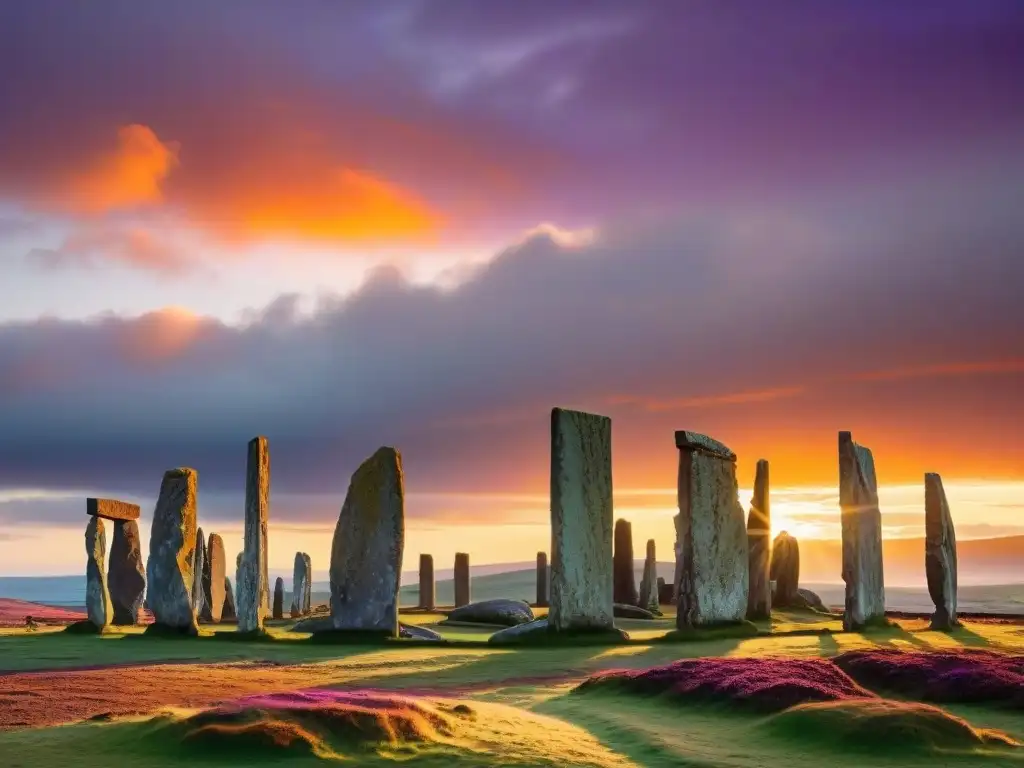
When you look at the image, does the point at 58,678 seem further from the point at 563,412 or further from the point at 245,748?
the point at 563,412

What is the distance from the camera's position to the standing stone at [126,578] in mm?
29891

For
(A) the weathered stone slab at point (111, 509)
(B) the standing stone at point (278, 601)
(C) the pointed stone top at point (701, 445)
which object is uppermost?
(C) the pointed stone top at point (701, 445)

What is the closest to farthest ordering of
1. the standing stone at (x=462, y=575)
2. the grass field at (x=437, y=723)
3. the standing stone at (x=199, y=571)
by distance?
the grass field at (x=437, y=723) → the standing stone at (x=199, y=571) → the standing stone at (x=462, y=575)

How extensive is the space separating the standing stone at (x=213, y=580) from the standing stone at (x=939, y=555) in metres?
22.5

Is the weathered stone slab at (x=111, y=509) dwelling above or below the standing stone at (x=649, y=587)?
above

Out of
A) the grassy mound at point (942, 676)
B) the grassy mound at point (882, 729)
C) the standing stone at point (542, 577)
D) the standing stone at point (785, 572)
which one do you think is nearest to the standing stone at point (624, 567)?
the standing stone at point (785, 572)


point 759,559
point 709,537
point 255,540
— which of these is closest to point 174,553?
point 255,540

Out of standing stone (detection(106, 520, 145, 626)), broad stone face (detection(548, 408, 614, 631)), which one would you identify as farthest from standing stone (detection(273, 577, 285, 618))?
broad stone face (detection(548, 408, 614, 631))

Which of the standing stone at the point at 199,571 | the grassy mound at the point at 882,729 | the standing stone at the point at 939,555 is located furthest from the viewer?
the standing stone at the point at 199,571

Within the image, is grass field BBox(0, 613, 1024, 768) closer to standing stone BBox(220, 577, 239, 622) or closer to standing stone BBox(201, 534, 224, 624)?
standing stone BBox(201, 534, 224, 624)

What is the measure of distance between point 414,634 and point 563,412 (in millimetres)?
6083

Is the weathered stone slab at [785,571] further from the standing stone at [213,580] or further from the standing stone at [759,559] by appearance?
the standing stone at [213,580]

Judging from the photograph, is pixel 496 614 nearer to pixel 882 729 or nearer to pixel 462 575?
pixel 462 575

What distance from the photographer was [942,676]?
13406 millimetres
